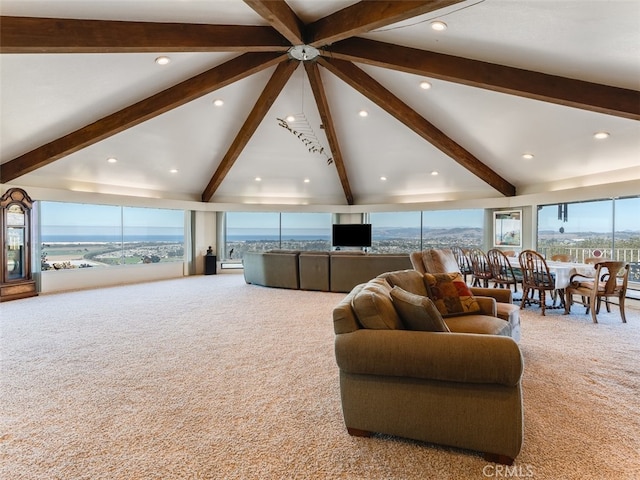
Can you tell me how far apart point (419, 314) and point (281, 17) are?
2.93 meters

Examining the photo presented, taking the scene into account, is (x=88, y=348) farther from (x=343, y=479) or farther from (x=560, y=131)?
(x=560, y=131)

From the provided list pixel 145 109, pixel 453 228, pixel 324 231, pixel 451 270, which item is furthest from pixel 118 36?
pixel 453 228

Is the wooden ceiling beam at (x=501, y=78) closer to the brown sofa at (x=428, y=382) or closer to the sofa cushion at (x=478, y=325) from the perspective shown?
the sofa cushion at (x=478, y=325)

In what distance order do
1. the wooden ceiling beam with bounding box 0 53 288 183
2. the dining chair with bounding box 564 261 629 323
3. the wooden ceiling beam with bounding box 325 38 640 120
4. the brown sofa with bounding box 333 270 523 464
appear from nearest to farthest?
the brown sofa with bounding box 333 270 523 464 → the wooden ceiling beam with bounding box 325 38 640 120 → the dining chair with bounding box 564 261 629 323 → the wooden ceiling beam with bounding box 0 53 288 183

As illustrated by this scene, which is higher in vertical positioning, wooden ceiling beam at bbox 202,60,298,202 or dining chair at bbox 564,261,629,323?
wooden ceiling beam at bbox 202,60,298,202

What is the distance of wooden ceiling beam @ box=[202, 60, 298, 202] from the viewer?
17.2ft

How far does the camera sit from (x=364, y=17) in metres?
3.28

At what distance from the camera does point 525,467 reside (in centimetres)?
186

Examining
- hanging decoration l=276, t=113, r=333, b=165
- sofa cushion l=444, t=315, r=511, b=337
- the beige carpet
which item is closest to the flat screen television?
hanging decoration l=276, t=113, r=333, b=165

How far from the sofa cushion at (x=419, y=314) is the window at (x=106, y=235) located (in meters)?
7.91

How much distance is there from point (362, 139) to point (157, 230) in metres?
5.97

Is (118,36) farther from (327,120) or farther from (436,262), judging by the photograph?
(436,262)

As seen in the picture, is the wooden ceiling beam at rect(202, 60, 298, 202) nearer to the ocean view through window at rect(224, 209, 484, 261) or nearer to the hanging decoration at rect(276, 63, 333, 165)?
the hanging decoration at rect(276, 63, 333, 165)

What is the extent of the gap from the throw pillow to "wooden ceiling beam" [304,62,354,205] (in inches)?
160
